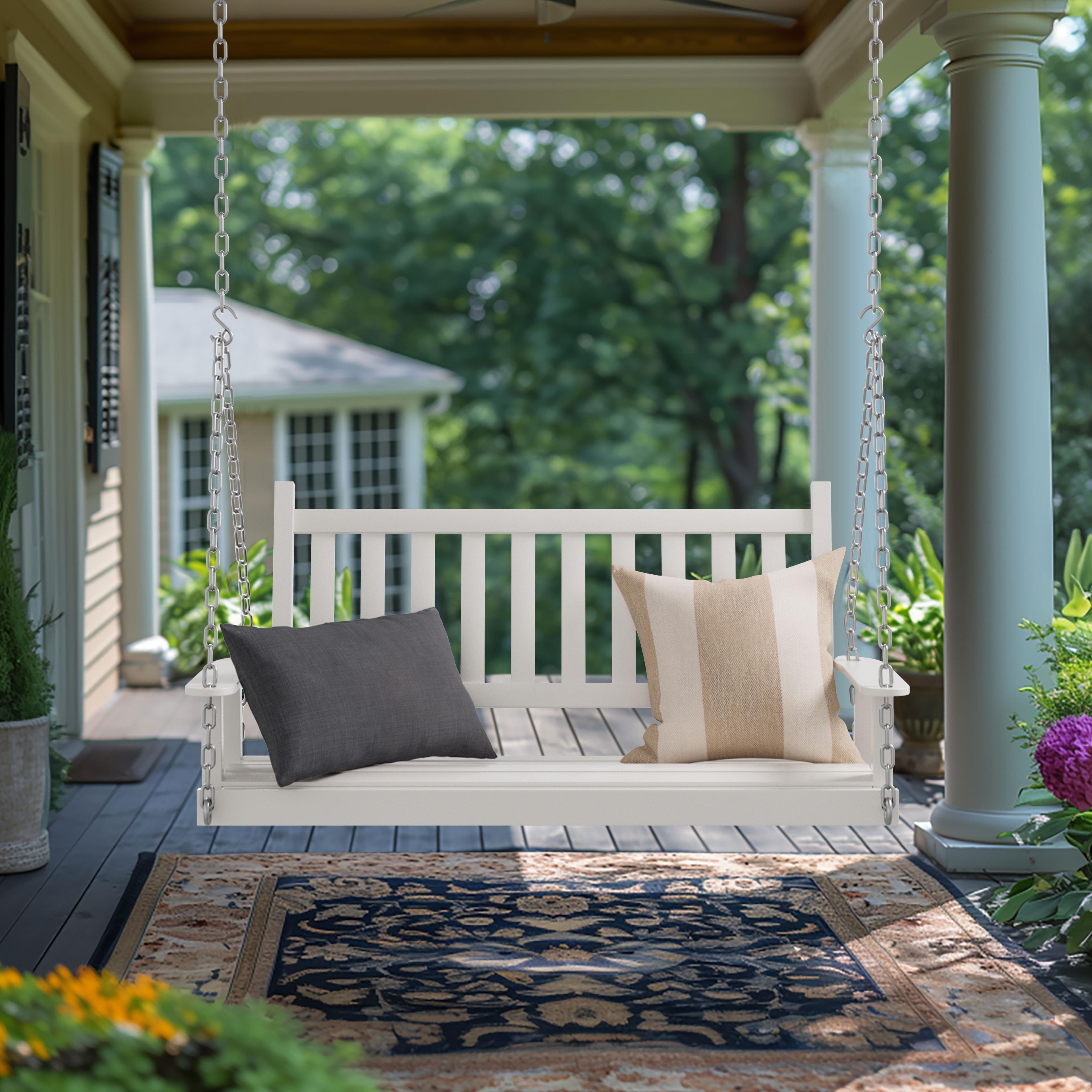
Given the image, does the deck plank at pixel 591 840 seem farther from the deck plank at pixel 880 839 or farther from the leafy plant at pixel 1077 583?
the leafy plant at pixel 1077 583

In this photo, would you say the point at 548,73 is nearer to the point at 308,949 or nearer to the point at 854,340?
the point at 854,340

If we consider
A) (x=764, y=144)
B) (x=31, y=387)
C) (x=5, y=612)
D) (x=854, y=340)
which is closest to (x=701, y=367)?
(x=764, y=144)

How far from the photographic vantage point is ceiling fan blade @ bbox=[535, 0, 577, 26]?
359cm

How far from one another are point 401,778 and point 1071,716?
144cm

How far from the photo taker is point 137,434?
18.0 feet

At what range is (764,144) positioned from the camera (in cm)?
1205

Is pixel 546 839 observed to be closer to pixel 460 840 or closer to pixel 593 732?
pixel 460 840

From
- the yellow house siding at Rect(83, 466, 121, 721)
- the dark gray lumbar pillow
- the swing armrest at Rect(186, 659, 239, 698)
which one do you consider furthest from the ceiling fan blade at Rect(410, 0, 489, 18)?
the yellow house siding at Rect(83, 466, 121, 721)

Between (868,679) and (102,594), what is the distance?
3630 mm

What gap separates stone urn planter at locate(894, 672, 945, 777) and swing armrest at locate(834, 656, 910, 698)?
133 cm

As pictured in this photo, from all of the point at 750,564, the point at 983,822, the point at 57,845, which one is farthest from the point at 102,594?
the point at 983,822

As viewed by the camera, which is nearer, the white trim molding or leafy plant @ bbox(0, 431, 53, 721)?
leafy plant @ bbox(0, 431, 53, 721)

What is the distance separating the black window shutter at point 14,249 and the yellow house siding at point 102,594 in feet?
3.52

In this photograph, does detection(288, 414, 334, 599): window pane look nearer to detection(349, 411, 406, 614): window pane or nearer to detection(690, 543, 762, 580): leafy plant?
detection(349, 411, 406, 614): window pane
